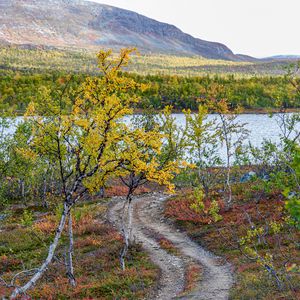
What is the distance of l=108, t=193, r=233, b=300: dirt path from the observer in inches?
797

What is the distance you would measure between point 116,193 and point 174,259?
26.5 metres

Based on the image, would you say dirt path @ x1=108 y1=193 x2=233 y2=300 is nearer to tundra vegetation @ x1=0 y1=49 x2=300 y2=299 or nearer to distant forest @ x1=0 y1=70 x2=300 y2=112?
tundra vegetation @ x1=0 y1=49 x2=300 y2=299

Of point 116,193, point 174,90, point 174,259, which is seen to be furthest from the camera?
point 174,90

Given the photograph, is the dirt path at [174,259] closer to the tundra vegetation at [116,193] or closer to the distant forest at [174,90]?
the tundra vegetation at [116,193]

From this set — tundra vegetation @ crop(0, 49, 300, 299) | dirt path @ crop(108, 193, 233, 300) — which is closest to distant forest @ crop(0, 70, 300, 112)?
tundra vegetation @ crop(0, 49, 300, 299)

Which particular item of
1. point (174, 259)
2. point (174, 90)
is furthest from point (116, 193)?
point (174, 90)

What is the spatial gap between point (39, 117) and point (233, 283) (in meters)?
11.1

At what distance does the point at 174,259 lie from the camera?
2603 cm

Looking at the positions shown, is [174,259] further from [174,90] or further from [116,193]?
[174,90]

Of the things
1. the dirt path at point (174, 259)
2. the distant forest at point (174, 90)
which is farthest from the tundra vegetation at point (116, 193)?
the distant forest at point (174, 90)

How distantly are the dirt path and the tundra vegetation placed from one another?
2.26 feet

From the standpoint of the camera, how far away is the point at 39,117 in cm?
1884

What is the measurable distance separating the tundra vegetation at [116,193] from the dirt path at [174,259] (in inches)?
27.1

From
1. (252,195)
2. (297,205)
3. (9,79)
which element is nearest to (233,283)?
(297,205)
